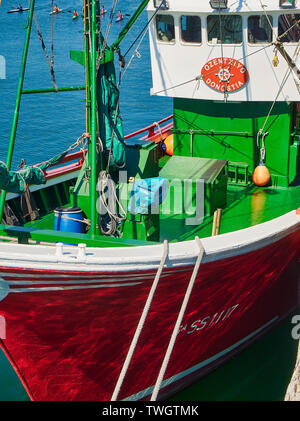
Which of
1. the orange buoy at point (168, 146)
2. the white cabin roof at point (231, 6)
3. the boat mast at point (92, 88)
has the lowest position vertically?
the orange buoy at point (168, 146)

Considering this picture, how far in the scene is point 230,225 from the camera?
1133cm

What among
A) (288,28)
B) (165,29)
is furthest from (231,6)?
(165,29)

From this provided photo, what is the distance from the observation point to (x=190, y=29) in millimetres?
12734

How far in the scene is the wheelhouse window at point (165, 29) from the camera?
42.1 feet

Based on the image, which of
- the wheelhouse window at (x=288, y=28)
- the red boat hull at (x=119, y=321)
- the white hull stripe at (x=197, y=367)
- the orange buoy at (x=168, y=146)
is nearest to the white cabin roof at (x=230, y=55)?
the wheelhouse window at (x=288, y=28)

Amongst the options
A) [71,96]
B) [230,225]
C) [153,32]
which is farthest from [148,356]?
[71,96]

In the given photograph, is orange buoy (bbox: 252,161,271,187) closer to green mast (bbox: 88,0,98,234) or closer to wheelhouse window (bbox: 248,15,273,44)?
wheelhouse window (bbox: 248,15,273,44)

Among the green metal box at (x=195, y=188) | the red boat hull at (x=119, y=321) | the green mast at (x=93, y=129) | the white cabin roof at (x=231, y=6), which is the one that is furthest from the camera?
the white cabin roof at (x=231, y=6)

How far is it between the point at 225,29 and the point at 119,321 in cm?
718

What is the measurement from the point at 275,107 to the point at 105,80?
4.12m

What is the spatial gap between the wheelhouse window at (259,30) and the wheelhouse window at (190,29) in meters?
1.11

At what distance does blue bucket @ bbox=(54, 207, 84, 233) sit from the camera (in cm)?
1042

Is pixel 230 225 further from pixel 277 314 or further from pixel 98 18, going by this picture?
pixel 98 18

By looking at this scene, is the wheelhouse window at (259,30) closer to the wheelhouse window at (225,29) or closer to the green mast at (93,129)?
the wheelhouse window at (225,29)
